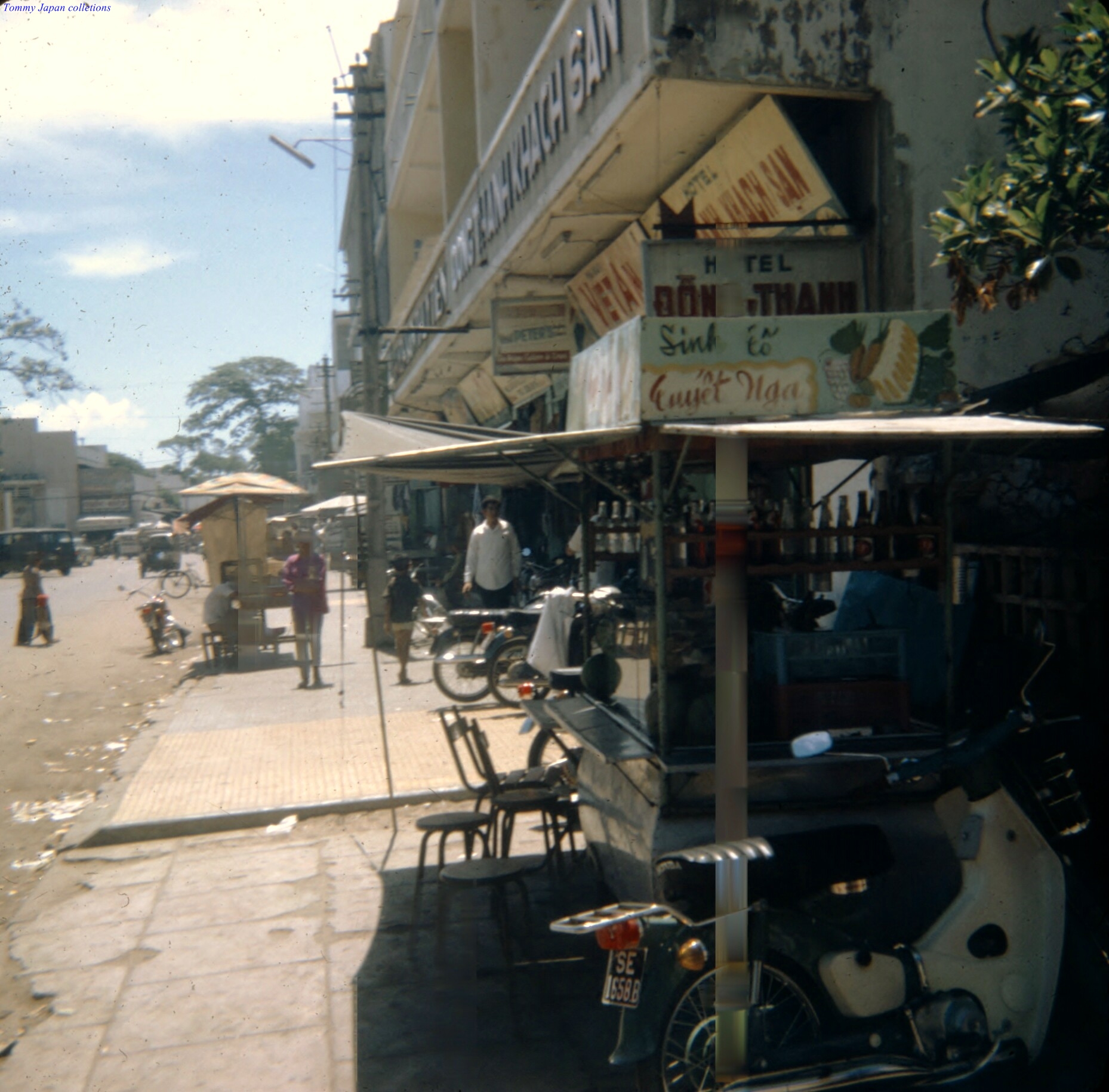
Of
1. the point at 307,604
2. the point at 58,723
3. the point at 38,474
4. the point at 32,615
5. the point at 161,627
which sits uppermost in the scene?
the point at 38,474

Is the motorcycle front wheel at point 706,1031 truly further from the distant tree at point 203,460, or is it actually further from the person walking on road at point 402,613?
the distant tree at point 203,460

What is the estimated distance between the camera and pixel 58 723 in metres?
12.0

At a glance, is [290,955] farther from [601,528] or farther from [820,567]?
[820,567]

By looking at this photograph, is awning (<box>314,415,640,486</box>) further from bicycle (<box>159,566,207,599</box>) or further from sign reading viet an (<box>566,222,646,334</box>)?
bicycle (<box>159,566,207,599</box>)

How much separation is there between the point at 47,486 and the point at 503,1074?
263 feet

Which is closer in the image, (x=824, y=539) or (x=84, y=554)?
(x=824, y=539)

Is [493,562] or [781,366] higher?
[781,366]

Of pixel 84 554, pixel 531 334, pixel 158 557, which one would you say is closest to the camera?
pixel 531 334

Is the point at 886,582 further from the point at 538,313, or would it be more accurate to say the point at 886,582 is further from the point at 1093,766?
the point at 538,313

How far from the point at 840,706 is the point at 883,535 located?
2.42 ft

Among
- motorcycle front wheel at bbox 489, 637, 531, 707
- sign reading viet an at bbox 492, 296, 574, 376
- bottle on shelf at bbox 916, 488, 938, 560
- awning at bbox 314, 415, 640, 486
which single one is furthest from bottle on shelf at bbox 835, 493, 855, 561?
sign reading viet an at bbox 492, 296, 574, 376

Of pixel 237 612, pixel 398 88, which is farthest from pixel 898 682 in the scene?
pixel 398 88

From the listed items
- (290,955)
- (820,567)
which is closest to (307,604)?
(290,955)

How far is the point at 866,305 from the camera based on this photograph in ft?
22.2
